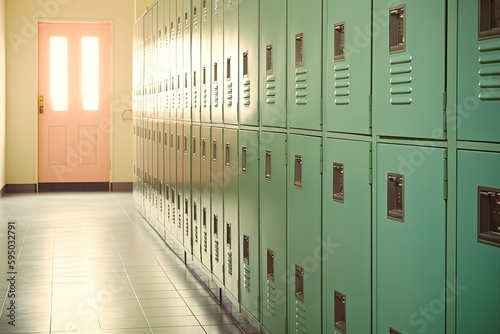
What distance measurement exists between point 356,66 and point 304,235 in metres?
0.96

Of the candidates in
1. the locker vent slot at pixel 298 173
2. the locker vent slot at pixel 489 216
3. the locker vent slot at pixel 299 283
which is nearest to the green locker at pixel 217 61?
the locker vent slot at pixel 298 173

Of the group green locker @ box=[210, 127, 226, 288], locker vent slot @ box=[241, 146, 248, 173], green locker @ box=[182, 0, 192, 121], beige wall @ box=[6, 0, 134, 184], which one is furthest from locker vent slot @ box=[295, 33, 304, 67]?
beige wall @ box=[6, 0, 134, 184]

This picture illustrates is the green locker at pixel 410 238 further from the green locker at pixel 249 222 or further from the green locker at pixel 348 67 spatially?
the green locker at pixel 249 222

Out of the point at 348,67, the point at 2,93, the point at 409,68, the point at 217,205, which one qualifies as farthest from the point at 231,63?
the point at 2,93

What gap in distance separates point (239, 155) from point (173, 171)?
2870 mm

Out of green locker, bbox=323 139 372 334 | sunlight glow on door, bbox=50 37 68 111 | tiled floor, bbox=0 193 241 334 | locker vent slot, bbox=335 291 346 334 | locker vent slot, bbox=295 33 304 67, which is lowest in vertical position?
tiled floor, bbox=0 193 241 334

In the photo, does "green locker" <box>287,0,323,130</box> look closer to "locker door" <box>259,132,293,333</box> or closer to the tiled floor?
"locker door" <box>259,132,293,333</box>

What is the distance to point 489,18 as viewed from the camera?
2086mm

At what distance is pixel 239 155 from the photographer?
4906 millimetres

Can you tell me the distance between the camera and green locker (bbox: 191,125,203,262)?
20.8ft

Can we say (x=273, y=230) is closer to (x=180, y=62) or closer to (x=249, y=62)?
(x=249, y=62)

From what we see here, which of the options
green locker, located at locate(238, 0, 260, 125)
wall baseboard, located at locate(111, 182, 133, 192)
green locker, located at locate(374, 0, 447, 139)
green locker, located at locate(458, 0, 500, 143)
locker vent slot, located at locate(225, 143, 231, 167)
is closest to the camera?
green locker, located at locate(458, 0, 500, 143)

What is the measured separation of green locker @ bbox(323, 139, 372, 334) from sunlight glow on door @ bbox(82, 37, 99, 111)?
10.7 m

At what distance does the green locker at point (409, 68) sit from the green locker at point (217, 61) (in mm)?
2722
